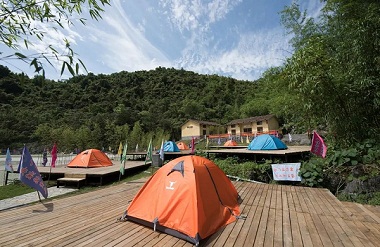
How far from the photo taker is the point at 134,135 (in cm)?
2559

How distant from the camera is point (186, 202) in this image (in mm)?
3184

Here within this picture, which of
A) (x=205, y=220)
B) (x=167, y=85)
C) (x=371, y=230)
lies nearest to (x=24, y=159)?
(x=205, y=220)

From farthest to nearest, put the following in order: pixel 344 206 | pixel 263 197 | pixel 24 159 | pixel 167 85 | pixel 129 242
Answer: pixel 167 85 → pixel 263 197 → pixel 24 159 → pixel 344 206 → pixel 129 242

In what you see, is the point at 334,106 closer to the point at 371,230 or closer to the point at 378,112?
the point at 378,112

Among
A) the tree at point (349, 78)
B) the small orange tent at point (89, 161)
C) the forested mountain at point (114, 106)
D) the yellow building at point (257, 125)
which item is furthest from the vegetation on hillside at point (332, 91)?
the yellow building at point (257, 125)

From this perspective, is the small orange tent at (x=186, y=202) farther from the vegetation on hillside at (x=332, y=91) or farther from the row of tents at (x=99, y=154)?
the row of tents at (x=99, y=154)

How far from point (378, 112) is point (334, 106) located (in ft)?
3.95

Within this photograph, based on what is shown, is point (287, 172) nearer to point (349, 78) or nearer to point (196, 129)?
point (349, 78)

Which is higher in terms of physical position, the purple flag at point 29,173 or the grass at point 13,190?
the purple flag at point 29,173

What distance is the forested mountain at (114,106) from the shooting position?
2897 centimetres

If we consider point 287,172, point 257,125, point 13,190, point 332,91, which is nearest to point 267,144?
point 287,172

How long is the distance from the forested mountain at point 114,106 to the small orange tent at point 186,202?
20.7 metres

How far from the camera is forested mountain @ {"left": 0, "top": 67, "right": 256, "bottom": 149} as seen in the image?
1141 inches

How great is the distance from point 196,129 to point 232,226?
34400 millimetres
